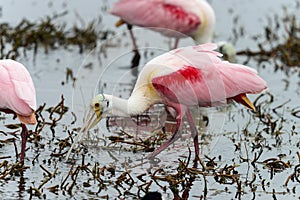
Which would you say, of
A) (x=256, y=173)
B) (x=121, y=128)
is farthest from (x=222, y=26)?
(x=256, y=173)

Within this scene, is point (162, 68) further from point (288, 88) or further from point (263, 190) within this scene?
point (288, 88)

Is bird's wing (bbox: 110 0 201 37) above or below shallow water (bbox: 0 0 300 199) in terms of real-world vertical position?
above

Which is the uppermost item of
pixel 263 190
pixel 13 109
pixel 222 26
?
pixel 222 26

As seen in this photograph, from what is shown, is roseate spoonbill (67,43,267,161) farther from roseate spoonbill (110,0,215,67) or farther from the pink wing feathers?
roseate spoonbill (110,0,215,67)

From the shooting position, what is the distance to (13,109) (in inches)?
277

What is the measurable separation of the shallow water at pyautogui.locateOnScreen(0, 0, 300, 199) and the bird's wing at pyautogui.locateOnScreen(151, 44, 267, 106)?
490 millimetres

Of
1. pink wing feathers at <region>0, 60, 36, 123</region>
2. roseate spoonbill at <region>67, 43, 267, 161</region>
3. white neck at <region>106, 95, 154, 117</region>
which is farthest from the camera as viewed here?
roseate spoonbill at <region>67, 43, 267, 161</region>

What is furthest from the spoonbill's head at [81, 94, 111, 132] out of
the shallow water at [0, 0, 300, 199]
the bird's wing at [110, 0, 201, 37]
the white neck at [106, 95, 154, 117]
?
the bird's wing at [110, 0, 201, 37]

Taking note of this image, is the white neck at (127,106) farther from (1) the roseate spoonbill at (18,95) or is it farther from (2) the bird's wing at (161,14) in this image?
(2) the bird's wing at (161,14)

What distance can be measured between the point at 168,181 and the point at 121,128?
178cm

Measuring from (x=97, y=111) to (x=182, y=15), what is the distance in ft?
14.5

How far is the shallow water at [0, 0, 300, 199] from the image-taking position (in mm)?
6750

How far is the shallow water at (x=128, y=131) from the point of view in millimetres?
6750

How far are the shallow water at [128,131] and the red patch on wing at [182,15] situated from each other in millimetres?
663
